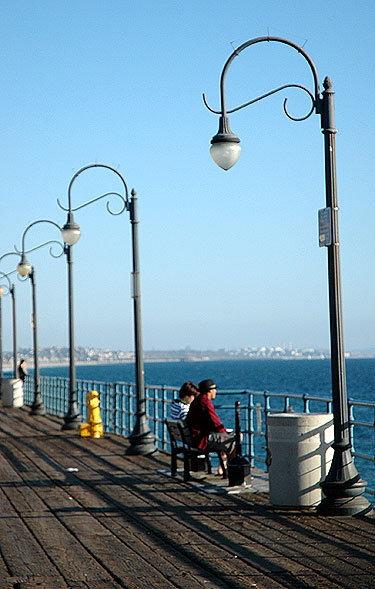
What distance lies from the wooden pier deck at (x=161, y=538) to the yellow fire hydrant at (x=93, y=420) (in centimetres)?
601

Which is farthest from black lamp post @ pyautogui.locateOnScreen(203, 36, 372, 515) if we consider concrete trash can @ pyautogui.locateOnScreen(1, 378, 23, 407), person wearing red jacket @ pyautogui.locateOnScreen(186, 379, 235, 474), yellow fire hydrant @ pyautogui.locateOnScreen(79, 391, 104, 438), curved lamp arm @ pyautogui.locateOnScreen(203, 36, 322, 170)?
concrete trash can @ pyautogui.locateOnScreen(1, 378, 23, 407)

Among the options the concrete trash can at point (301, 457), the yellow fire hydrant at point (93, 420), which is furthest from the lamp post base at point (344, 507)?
the yellow fire hydrant at point (93, 420)

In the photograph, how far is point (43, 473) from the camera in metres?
14.5

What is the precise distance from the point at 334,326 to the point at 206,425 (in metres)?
3.45

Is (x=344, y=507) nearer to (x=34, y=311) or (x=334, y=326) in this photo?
(x=334, y=326)

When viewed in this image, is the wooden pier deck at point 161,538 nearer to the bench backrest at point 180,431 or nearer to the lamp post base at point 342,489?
the lamp post base at point 342,489

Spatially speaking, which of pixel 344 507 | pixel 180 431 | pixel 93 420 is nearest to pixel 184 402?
pixel 180 431

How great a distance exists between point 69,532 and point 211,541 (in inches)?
61.7

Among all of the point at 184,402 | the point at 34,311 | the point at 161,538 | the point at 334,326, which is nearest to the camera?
the point at 161,538

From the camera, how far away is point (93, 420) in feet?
67.6

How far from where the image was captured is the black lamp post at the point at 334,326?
1004 cm

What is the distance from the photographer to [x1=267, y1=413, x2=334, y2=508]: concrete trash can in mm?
10477

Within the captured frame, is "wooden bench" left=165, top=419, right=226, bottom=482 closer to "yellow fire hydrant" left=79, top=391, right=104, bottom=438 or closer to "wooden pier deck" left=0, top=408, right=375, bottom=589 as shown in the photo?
"wooden pier deck" left=0, top=408, right=375, bottom=589

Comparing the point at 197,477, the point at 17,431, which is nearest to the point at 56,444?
the point at 17,431
